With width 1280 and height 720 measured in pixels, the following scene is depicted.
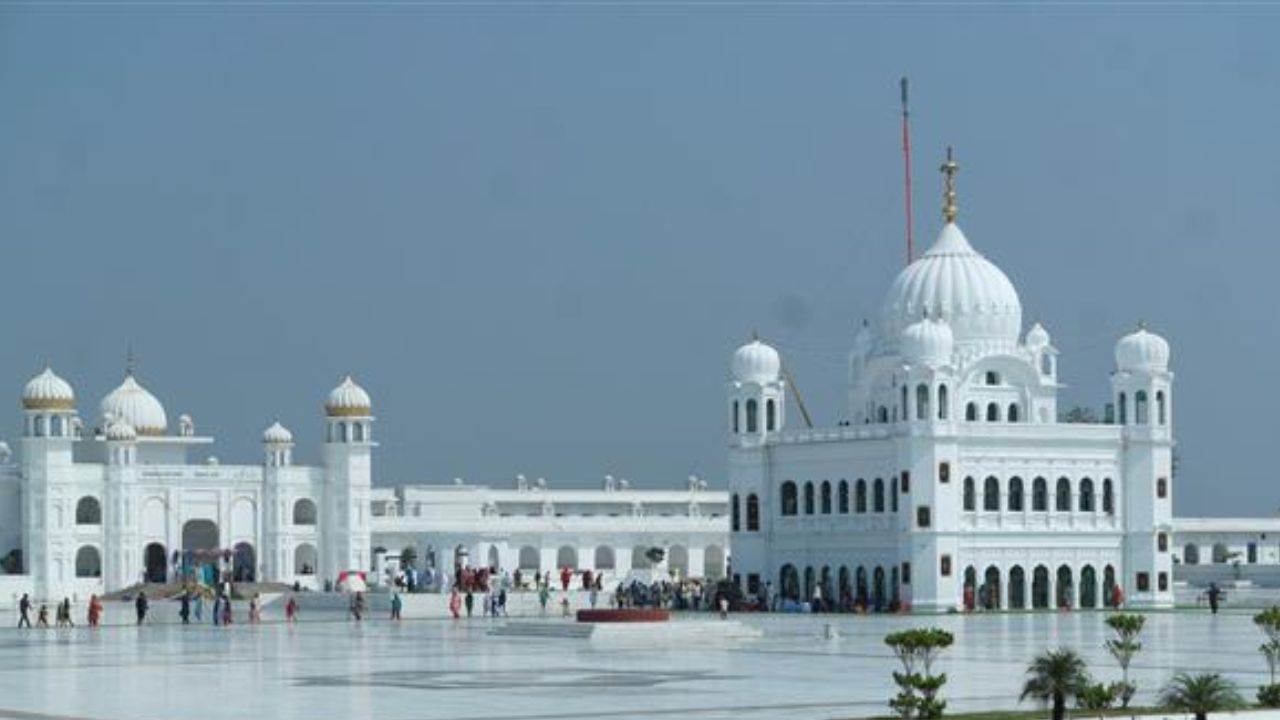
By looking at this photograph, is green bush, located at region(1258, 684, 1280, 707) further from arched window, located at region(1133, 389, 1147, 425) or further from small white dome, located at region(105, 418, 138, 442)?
small white dome, located at region(105, 418, 138, 442)

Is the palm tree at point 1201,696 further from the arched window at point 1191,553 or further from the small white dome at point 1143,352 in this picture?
the arched window at point 1191,553

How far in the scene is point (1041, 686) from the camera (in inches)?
848

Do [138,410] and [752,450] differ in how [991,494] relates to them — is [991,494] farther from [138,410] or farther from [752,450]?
[138,410]

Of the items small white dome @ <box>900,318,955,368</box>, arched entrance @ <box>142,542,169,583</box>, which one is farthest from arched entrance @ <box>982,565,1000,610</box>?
arched entrance @ <box>142,542,169,583</box>

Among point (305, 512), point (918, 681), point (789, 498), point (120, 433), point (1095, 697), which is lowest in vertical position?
point (1095, 697)

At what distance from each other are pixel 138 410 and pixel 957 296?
33.0 metres

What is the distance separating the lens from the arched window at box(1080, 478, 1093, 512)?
219 feet

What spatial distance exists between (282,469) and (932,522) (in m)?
30.0

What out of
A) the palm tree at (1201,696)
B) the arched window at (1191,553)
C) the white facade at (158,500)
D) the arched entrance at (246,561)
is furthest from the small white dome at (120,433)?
the palm tree at (1201,696)

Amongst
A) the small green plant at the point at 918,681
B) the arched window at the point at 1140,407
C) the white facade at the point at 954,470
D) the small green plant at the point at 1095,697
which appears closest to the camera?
the small green plant at the point at 1095,697

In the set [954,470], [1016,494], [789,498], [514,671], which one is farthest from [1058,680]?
[789,498]

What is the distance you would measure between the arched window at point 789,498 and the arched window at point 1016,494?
6462 millimetres

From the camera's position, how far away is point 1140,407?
2697 inches

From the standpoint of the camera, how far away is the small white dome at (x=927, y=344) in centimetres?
6444
